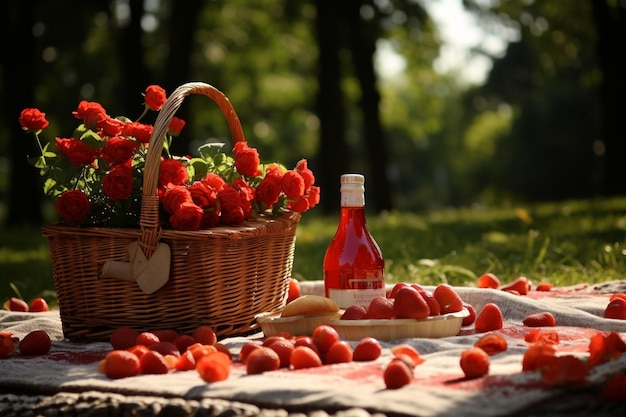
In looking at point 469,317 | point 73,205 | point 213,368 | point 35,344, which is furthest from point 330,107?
point 213,368

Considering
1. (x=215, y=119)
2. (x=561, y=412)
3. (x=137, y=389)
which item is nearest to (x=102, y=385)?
(x=137, y=389)

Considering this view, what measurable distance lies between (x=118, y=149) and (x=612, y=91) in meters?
10.5

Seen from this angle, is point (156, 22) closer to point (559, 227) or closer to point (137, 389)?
point (559, 227)

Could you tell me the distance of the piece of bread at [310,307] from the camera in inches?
117

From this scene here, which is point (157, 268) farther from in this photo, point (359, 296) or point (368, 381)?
point (368, 381)

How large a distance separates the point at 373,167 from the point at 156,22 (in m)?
7.51

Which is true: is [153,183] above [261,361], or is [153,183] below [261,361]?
above

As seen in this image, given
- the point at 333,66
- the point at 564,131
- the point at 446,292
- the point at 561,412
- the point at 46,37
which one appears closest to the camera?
the point at 561,412

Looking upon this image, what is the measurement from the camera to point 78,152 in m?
3.14

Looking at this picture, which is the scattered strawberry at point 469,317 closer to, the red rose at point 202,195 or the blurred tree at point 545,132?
the red rose at point 202,195

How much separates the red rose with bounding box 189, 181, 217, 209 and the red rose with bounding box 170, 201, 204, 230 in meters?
0.09

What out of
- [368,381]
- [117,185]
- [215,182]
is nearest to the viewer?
[368,381]

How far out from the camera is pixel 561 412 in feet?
6.34

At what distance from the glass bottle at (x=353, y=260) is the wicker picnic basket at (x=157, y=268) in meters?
0.30
